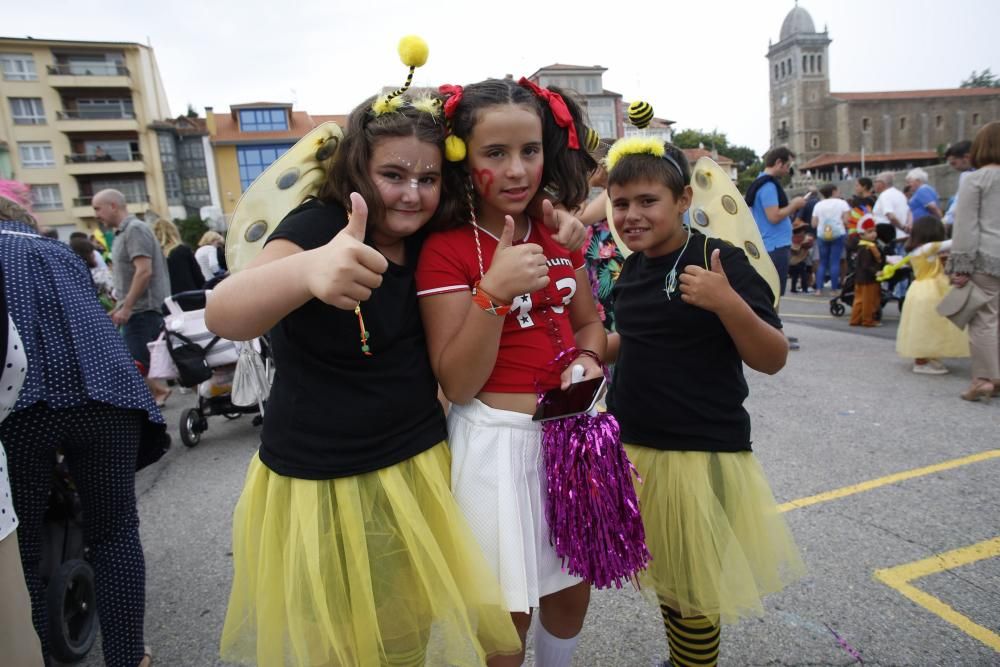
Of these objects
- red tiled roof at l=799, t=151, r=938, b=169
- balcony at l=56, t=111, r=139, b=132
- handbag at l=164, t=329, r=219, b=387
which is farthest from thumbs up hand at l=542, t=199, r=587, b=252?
red tiled roof at l=799, t=151, r=938, b=169

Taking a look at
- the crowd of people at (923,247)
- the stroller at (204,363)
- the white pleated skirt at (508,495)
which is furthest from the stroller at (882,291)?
the white pleated skirt at (508,495)

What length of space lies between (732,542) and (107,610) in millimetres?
2151

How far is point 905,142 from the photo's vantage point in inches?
2699

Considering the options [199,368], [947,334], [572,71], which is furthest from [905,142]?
[199,368]

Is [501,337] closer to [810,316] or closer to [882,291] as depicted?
[882,291]

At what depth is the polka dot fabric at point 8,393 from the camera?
121 cm

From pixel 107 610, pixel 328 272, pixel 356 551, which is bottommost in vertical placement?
pixel 107 610

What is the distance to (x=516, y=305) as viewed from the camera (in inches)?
61.2

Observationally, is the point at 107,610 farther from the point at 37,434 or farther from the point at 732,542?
the point at 732,542

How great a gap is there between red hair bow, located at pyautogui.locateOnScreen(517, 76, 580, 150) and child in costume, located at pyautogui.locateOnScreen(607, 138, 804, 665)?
24 centimetres

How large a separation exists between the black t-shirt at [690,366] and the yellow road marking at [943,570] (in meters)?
1.23

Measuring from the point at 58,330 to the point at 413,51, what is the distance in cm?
153

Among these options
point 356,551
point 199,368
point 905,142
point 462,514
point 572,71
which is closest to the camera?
point 356,551

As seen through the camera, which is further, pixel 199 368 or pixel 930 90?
pixel 930 90
